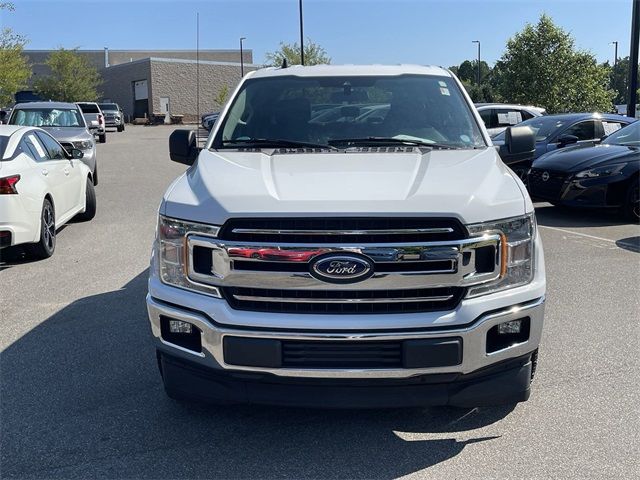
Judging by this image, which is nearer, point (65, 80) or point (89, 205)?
point (89, 205)

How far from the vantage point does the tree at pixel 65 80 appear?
5319 centimetres

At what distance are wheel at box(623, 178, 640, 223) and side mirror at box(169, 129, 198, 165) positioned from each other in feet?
23.2

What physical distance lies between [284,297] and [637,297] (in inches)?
163

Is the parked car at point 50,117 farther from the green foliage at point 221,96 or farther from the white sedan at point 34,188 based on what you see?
the green foliage at point 221,96

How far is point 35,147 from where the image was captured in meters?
8.23

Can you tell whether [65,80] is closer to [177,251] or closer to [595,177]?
[595,177]

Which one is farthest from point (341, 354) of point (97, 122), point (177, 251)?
point (97, 122)

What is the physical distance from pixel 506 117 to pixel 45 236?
1272 centimetres

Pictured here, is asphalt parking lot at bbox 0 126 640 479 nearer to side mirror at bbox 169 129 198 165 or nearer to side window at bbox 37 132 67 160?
side mirror at bbox 169 129 198 165

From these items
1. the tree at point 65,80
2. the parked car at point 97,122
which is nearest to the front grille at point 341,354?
the parked car at point 97,122

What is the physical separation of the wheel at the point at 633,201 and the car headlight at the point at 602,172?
276mm

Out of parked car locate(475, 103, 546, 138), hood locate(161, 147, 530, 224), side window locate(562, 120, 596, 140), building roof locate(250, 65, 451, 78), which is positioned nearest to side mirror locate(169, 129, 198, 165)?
building roof locate(250, 65, 451, 78)

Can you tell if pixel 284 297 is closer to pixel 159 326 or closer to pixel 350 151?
pixel 159 326

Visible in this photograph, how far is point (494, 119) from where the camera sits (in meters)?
16.9
